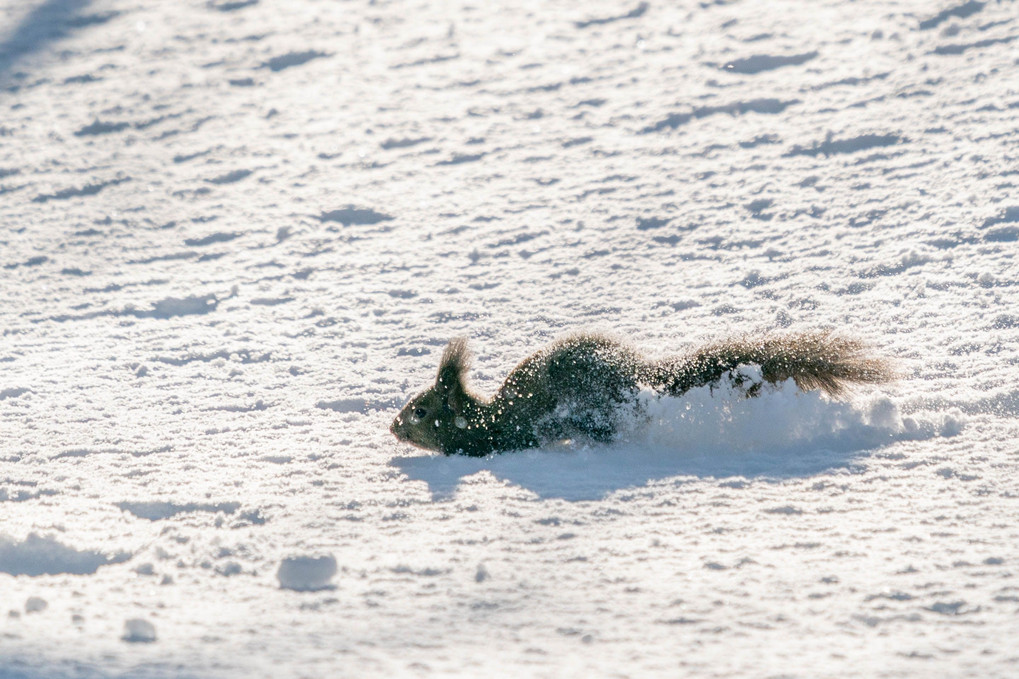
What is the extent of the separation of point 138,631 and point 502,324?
10.3ft

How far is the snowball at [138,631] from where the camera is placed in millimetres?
2389

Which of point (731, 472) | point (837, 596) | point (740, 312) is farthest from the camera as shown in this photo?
point (740, 312)

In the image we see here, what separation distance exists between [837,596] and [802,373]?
4.38ft

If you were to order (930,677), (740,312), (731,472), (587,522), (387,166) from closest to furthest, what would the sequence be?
1. (930,677)
2. (587,522)
3. (731,472)
4. (740,312)
5. (387,166)

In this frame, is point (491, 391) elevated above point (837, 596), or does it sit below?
below

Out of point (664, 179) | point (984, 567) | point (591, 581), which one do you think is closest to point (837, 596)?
point (984, 567)

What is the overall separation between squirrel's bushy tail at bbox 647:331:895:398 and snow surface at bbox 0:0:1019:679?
0.10 m

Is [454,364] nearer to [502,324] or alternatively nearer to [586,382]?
[586,382]

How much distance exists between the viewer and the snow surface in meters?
2.47

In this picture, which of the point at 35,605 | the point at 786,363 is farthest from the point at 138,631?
the point at 786,363

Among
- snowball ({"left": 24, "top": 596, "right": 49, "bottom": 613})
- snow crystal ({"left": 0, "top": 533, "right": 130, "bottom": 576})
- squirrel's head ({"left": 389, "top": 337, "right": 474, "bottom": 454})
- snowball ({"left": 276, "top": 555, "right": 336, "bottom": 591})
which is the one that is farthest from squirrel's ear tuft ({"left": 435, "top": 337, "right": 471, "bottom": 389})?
snowball ({"left": 24, "top": 596, "right": 49, "bottom": 613})

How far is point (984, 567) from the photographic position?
255 centimetres

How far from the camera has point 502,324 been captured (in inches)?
210

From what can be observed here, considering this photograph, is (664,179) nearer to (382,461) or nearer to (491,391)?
(491,391)
